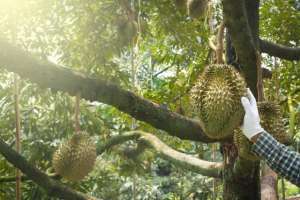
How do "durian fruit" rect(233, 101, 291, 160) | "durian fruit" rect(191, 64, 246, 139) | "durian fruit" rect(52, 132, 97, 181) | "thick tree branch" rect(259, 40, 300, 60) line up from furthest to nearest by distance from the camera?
"thick tree branch" rect(259, 40, 300, 60)
"durian fruit" rect(52, 132, 97, 181)
"durian fruit" rect(233, 101, 291, 160)
"durian fruit" rect(191, 64, 246, 139)

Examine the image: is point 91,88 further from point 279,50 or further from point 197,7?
point 279,50

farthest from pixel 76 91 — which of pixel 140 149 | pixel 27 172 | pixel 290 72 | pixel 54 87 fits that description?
pixel 290 72

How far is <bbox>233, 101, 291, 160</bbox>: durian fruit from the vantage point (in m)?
1.50

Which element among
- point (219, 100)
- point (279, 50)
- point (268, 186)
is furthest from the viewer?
point (268, 186)

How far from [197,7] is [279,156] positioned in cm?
86

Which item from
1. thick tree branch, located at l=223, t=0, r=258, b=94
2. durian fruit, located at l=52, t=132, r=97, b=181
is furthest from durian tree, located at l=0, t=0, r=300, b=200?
durian fruit, located at l=52, t=132, r=97, b=181

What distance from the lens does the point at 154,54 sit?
3.06 metres

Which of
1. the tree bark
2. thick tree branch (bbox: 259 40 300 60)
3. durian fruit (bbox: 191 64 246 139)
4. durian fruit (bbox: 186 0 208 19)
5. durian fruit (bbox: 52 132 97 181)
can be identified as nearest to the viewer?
durian fruit (bbox: 191 64 246 139)

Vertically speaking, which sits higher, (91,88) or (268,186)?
(91,88)

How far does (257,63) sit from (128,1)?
112 cm

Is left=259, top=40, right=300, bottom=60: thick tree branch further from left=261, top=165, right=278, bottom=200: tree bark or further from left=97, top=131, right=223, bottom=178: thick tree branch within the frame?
left=261, top=165, right=278, bottom=200: tree bark

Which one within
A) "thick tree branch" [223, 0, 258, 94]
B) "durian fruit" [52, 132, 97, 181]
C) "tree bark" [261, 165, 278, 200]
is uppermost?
"thick tree branch" [223, 0, 258, 94]

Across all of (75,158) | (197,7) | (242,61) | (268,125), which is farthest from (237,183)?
(197,7)

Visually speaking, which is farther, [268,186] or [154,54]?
[154,54]
